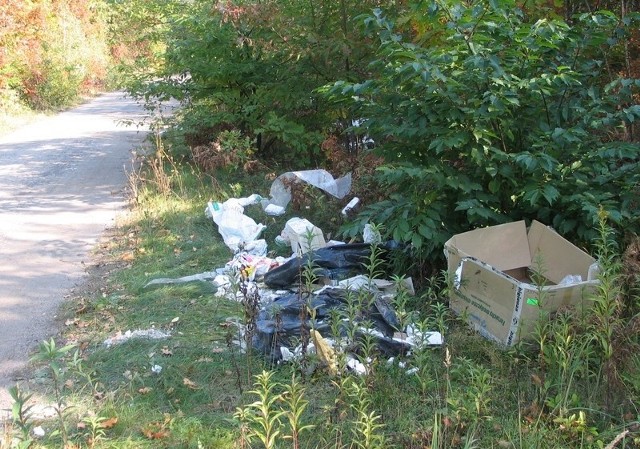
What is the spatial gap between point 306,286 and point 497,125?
2.12 metres

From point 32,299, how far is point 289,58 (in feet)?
16.5

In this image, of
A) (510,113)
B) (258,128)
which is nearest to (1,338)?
(510,113)

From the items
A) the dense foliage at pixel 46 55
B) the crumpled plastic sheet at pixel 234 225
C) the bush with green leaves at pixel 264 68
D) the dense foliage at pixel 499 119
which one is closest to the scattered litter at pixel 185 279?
the crumpled plastic sheet at pixel 234 225

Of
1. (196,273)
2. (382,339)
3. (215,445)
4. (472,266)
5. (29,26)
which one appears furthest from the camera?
(29,26)

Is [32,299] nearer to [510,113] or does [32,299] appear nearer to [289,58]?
[510,113]

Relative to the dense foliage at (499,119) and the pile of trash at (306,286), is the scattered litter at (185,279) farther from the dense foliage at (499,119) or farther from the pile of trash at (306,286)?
the dense foliage at (499,119)

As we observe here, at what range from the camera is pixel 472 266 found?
15.5 feet

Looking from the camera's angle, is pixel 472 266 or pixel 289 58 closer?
pixel 472 266

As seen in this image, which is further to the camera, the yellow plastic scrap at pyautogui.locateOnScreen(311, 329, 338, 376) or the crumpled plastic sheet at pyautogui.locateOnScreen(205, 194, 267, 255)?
the crumpled plastic sheet at pyautogui.locateOnScreen(205, 194, 267, 255)

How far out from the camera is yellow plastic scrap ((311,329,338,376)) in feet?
12.4

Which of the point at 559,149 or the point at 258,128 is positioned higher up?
→ the point at 559,149

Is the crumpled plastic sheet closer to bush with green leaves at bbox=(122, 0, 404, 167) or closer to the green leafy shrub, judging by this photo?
the green leafy shrub

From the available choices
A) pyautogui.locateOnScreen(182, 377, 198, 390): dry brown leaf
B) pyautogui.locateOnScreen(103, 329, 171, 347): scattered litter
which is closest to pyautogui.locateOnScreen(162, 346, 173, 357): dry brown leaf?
pyautogui.locateOnScreen(103, 329, 171, 347): scattered litter

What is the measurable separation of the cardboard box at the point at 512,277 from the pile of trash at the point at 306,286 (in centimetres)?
45
